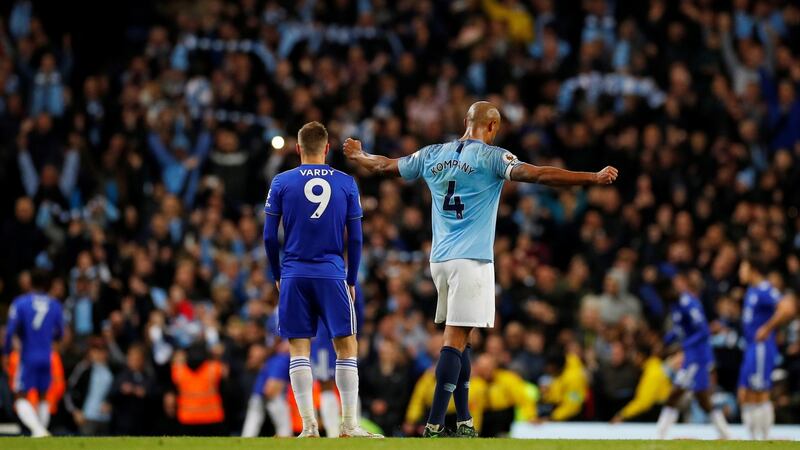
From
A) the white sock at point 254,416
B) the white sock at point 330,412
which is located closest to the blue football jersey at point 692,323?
the white sock at point 330,412

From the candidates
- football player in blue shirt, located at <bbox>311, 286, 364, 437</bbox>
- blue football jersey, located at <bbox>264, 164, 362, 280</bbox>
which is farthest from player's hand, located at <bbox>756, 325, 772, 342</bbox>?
blue football jersey, located at <bbox>264, 164, 362, 280</bbox>

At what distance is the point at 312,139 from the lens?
11.9 metres

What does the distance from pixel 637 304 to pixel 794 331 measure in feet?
7.45

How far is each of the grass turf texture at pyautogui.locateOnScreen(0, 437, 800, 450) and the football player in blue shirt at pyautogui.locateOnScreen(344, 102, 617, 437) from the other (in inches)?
28.6

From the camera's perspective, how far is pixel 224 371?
2075 cm

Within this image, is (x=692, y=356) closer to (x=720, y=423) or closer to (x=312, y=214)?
(x=720, y=423)

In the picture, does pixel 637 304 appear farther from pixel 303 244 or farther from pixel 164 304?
pixel 303 244

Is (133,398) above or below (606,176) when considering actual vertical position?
below

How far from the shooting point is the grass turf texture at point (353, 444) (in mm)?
10555

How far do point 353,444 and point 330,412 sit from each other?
A: 6.53 m

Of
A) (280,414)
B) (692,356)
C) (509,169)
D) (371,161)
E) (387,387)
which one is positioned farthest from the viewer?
(387,387)

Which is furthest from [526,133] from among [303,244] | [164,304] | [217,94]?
[303,244]

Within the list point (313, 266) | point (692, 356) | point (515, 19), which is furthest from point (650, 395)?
point (313, 266)

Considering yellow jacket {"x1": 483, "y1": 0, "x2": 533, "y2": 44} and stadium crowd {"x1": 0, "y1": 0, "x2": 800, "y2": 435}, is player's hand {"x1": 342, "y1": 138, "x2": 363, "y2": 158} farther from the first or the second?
yellow jacket {"x1": 483, "y1": 0, "x2": 533, "y2": 44}
